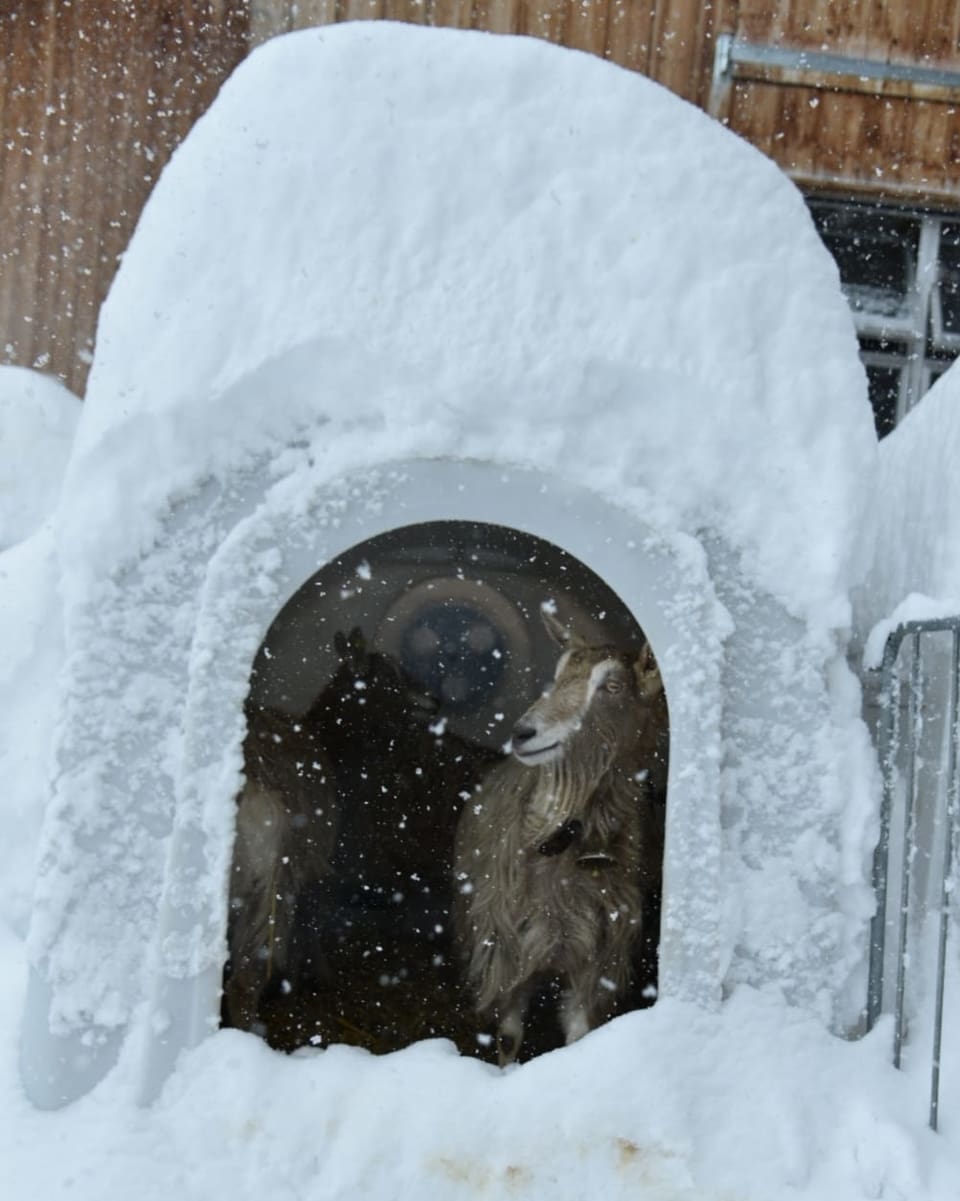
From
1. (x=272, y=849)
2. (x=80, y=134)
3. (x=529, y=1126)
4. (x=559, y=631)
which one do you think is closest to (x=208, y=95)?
(x=80, y=134)

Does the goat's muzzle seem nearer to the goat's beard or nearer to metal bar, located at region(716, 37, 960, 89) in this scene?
the goat's beard

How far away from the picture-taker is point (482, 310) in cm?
287

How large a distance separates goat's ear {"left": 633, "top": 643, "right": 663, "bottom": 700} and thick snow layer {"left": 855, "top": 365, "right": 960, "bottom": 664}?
1.69ft

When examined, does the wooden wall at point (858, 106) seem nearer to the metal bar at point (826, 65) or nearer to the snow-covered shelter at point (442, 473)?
the metal bar at point (826, 65)

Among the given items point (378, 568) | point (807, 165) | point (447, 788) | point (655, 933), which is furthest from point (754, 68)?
point (655, 933)

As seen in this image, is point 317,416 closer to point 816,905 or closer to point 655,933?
point 816,905

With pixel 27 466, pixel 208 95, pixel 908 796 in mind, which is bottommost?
pixel 908 796

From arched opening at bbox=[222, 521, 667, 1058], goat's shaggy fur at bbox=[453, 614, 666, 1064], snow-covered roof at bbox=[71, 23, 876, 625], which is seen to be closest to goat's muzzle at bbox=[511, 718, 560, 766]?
goat's shaggy fur at bbox=[453, 614, 666, 1064]

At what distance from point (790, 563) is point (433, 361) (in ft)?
2.87

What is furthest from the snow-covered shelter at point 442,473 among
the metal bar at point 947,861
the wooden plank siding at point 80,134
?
the wooden plank siding at point 80,134

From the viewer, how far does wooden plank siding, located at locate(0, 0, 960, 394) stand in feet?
18.9

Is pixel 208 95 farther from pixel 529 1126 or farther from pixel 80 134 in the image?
pixel 529 1126

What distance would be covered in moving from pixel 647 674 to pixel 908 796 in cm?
71

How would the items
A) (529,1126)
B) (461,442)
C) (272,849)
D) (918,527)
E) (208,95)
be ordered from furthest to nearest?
(208,95)
(272,849)
(918,527)
(461,442)
(529,1126)
